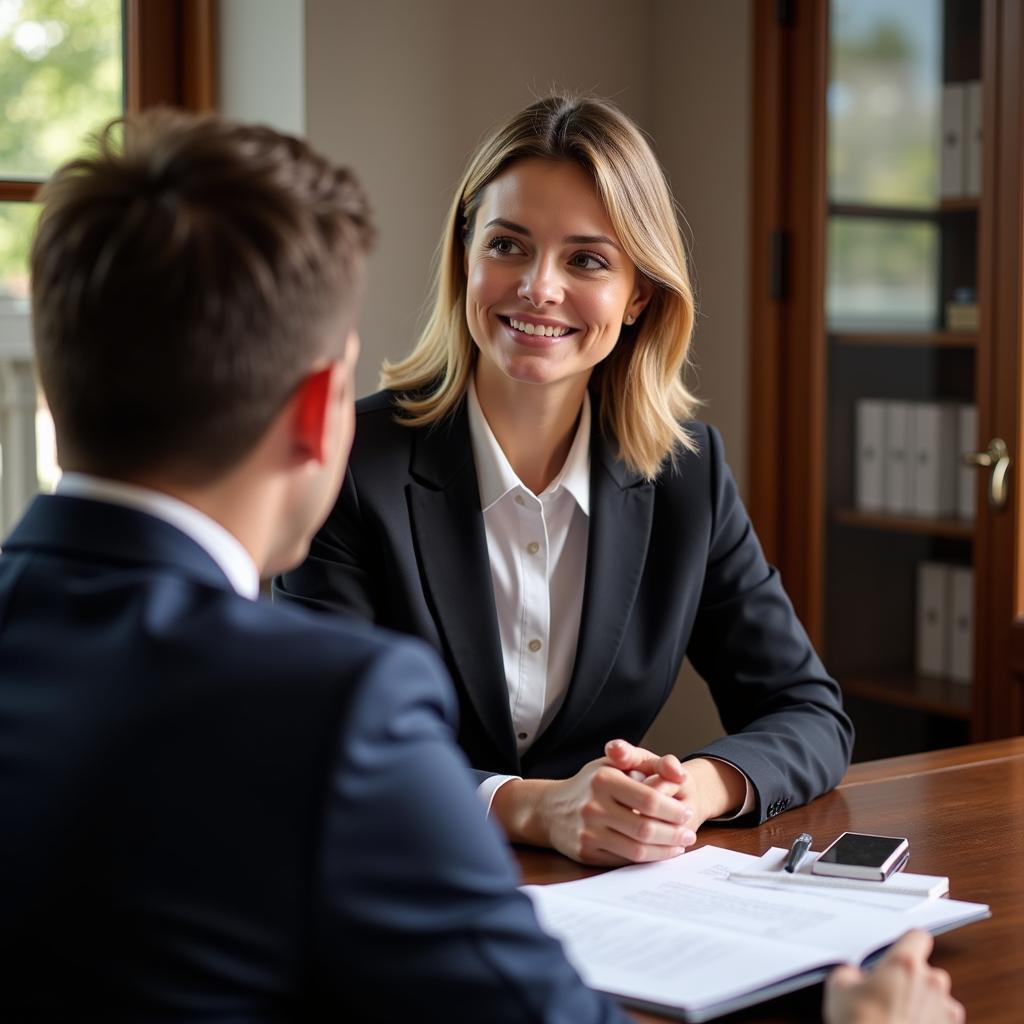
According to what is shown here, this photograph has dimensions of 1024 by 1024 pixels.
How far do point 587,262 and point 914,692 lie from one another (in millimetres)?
1741

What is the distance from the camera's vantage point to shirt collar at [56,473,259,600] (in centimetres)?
87

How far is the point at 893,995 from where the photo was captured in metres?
0.97

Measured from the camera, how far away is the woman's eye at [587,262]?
1.89m

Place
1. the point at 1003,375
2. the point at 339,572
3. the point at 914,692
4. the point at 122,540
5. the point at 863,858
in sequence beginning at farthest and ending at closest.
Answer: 1. the point at 914,692
2. the point at 1003,375
3. the point at 339,572
4. the point at 863,858
5. the point at 122,540

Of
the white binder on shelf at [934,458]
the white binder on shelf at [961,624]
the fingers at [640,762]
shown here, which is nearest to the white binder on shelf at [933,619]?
the white binder on shelf at [961,624]

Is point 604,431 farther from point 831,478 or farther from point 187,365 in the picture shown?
point 831,478

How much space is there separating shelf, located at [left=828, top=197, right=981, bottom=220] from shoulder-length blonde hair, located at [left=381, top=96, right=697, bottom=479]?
1.22 meters

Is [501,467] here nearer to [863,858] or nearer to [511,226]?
[511,226]

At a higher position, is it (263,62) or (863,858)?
(263,62)

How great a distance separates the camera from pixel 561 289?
188 centimetres

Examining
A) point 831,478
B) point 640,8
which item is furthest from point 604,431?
point 640,8

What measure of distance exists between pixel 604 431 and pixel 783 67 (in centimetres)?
164

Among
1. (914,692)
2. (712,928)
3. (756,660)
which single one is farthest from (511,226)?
(914,692)

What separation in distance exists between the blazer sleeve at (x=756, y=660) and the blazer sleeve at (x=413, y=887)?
2.89 feet
